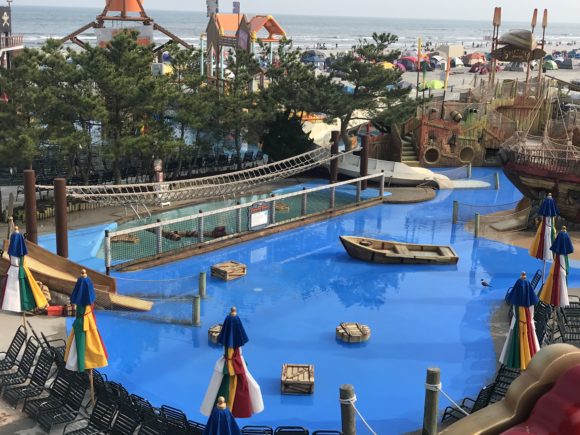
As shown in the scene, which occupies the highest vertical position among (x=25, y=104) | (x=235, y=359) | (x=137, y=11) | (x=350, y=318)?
(x=137, y=11)

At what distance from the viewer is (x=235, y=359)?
12070 millimetres

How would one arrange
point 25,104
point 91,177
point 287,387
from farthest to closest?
point 91,177
point 25,104
point 287,387

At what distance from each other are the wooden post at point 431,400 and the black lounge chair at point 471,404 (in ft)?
2.96

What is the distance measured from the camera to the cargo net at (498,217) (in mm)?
28578

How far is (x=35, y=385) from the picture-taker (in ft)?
48.4

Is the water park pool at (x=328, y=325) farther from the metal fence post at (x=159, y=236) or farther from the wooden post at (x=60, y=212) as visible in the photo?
the wooden post at (x=60, y=212)

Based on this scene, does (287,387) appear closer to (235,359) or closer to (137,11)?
(235,359)

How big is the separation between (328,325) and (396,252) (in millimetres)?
5975

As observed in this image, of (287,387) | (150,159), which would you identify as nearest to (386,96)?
(150,159)

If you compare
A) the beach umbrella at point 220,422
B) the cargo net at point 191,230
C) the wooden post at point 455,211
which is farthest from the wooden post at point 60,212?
the wooden post at point 455,211

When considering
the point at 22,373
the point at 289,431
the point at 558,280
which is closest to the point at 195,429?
the point at 289,431

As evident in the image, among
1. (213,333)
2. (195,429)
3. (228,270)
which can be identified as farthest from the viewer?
(228,270)

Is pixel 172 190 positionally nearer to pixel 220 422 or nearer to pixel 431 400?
pixel 431 400

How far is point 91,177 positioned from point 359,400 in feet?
65.5
